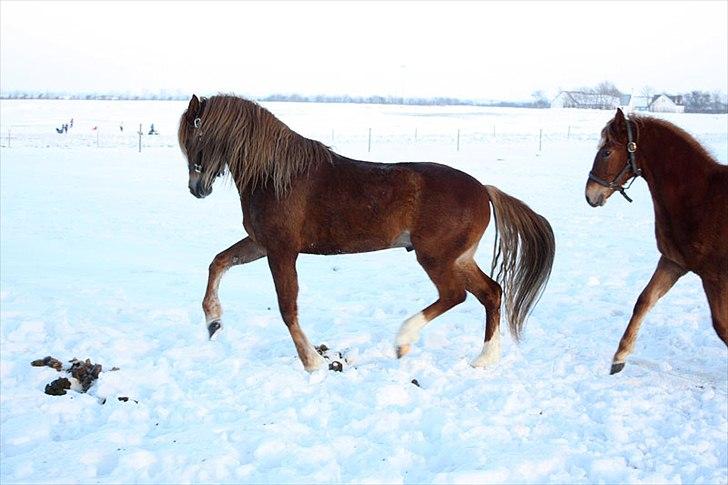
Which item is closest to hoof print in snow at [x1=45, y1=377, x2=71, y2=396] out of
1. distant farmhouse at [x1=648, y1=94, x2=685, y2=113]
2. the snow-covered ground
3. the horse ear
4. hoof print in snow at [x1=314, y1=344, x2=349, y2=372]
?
the snow-covered ground

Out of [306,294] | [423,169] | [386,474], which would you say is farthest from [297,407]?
[306,294]

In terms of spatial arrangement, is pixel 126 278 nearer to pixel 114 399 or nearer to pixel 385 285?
pixel 385 285

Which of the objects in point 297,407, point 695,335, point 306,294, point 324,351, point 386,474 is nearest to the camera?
point 386,474

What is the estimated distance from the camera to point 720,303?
4426 mm

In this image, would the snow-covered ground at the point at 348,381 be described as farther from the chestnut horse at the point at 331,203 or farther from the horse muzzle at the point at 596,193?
the horse muzzle at the point at 596,193

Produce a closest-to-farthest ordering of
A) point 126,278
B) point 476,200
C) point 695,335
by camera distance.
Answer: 1. point 476,200
2. point 695,335
3. point 126,278

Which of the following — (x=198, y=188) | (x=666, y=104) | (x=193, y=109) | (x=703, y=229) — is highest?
(x=666, y=104)

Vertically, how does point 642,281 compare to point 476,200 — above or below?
below

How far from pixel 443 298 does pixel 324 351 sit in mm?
1011

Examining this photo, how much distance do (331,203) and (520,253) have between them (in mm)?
1468

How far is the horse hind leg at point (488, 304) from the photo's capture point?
497cm

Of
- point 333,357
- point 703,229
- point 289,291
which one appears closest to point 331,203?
point 289,291

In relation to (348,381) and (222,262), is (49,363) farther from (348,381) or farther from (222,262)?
(348,381)

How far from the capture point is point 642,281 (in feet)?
24.6
